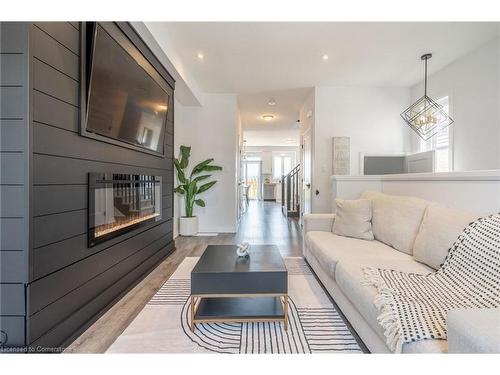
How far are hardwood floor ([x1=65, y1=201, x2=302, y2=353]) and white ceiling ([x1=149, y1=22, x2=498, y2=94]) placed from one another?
2.56 meters

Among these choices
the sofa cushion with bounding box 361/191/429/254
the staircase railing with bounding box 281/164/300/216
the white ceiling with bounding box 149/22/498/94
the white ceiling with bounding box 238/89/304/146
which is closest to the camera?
the sofa cushion with bounding box 361/191/429/254

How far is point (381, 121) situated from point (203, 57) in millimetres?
3290

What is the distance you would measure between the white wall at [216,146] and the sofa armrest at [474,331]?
4.28m

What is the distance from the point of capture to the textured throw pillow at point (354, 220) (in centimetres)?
260

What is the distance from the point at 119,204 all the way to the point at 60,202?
0.76m

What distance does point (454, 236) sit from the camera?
1.60 m

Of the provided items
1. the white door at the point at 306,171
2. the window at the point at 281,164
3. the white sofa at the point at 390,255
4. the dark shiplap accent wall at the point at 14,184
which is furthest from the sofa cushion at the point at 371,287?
the window at the point at 281,164

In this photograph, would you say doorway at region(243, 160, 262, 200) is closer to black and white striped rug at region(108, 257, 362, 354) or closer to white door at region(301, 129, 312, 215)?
white door at region(301, 129, 312, 215)

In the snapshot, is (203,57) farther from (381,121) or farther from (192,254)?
(381,121)

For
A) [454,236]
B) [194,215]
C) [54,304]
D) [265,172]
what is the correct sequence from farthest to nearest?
[265,172]
[194,215]
[454,236]
[54,304]

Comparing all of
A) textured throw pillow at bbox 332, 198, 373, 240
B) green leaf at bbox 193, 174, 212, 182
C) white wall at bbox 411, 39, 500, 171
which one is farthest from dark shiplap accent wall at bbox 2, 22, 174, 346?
white wall at bbox 411, 39, 500, 171

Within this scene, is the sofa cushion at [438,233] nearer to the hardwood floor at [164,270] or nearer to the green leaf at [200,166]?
the hardwood floor at [164,270]

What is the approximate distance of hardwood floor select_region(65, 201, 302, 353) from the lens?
62.8 inches
